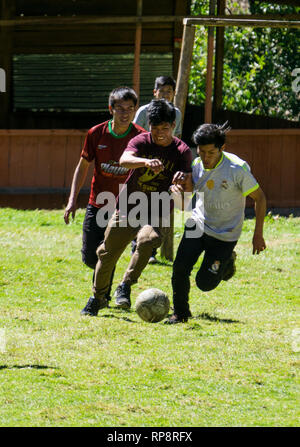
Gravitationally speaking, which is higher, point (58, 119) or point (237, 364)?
point (58, 119)

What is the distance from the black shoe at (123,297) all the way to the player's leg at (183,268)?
42 cm

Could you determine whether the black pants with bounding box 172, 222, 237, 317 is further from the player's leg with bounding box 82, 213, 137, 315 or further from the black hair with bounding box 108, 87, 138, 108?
the black hair with bounding box 108, 87, 138, 108

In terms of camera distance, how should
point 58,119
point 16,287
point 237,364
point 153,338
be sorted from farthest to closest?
point 58,119
point 16,287
point 153,338
point 237,364

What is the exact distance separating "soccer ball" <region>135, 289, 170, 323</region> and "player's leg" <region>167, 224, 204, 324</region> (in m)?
0.18

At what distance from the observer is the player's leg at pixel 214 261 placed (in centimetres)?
773

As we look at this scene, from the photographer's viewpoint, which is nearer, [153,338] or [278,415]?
[278,415]

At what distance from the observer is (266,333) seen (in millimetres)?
7559

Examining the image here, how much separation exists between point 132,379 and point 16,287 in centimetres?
391

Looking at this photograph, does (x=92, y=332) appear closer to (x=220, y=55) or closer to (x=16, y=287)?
(x=16, y=287)

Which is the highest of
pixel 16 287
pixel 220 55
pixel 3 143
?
pixel 220 55

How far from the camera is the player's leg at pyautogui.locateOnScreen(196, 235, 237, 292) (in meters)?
7.73

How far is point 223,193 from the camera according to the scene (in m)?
7.49

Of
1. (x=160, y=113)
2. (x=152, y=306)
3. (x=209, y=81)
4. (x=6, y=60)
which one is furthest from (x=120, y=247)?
(x=6, y=60)

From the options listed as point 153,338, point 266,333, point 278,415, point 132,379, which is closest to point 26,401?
point 132,379
